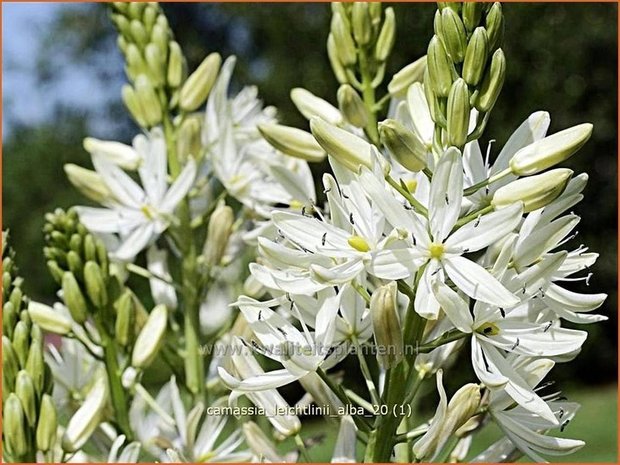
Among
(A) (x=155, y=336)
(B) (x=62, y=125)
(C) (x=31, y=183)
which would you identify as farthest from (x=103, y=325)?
(B) (x=62, y=125)

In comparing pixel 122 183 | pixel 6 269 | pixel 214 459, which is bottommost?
pixel 214 459

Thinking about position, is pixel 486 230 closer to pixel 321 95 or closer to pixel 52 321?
pixel 52 321

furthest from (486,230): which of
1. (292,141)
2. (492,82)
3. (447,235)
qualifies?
(292,141)

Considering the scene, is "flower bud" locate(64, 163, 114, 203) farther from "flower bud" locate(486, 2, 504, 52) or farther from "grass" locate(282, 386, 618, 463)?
"grass" locate(282, 386, 618, 463)

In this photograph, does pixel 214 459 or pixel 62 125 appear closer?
pixel 214 459

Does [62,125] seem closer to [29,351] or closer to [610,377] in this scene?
[610,377]

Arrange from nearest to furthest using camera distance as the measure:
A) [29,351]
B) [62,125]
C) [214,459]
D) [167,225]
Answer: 1. [29,351]
2. [214,459]
3. [167,225]
4. [62,125]

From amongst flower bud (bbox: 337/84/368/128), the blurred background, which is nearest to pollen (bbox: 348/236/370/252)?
flower bud (bbox: 337/84/368/128)
